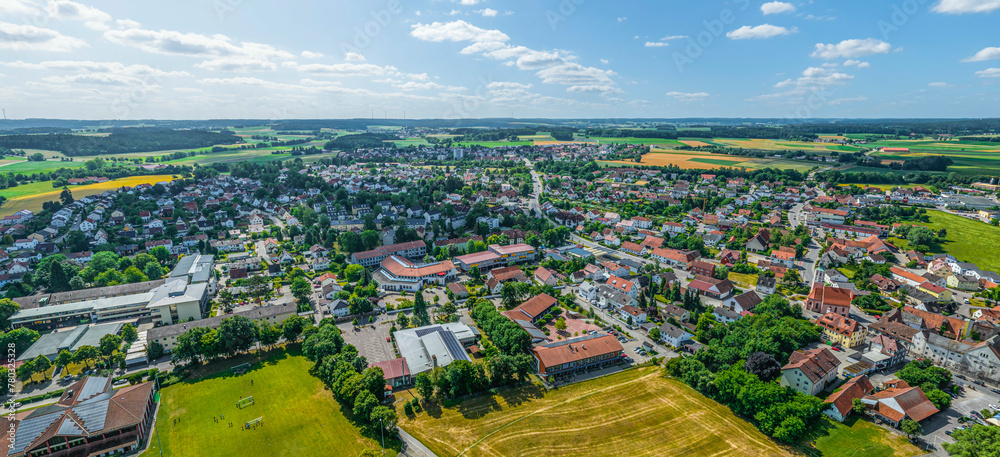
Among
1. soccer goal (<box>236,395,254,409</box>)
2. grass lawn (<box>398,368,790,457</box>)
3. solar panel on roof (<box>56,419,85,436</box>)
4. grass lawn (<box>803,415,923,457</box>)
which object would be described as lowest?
soccer goal (<box>236,395,254,409</box>)

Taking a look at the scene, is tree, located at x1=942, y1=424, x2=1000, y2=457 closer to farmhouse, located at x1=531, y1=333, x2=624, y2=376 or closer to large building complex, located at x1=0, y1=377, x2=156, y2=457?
farmhouse, located at x1=531, y1=333, x2=624, y2=376

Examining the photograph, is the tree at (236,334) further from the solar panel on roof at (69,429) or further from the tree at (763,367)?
the tree at (763,367)

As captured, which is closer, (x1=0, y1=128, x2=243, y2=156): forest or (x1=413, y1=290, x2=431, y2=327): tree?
(x1=413, y1=290, x2=431, y2=327): tree

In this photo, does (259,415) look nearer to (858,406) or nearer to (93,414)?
(93,414)

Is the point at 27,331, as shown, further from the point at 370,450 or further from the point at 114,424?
the point at 370,450

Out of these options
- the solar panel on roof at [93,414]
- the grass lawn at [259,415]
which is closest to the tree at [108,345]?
the grass lawn at [259,415]

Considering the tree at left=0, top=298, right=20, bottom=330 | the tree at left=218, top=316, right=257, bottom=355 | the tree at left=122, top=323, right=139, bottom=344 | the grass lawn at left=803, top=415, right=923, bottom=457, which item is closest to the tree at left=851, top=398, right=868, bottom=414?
the grass lawn at left=803, top=415, right=923, bottom=457

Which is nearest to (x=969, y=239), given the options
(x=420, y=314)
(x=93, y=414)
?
(x=420, y=314)
